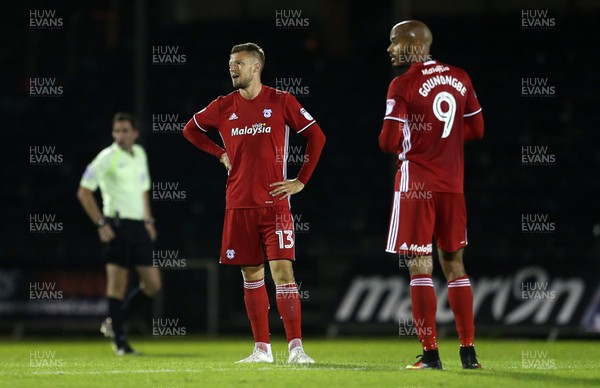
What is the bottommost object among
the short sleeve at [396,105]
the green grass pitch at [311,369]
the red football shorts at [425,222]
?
the green grass pitch at [311,369]

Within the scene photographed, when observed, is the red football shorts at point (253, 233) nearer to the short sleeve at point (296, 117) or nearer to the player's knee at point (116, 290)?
the short sleeve at point (296, 117)

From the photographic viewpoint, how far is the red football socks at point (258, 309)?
326 inches

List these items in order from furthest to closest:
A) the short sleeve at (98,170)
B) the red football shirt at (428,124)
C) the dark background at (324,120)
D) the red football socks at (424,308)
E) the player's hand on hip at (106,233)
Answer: the dark background at (324,120) < the short sleeve at (98,170) < the player's hand on hip at (106,233) < the red football shirt at (428,124) < the red football socks at (424,308)

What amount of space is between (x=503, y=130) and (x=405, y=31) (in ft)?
38.1

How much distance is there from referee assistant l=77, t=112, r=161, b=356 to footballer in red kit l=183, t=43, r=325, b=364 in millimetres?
2959

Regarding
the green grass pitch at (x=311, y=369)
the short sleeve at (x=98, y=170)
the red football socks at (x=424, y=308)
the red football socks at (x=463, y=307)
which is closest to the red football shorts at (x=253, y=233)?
the green grass pitch at (x=311, y=369)

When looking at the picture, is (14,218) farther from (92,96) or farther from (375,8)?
(375,8)

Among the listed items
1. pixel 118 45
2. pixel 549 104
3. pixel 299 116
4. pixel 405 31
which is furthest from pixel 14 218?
pixel 405 31

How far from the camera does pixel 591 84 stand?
1886cm

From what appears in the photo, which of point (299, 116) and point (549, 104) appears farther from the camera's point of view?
point (549, 104)

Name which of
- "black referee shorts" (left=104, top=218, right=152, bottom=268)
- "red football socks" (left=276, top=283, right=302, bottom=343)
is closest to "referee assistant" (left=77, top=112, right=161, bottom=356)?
"black referee shorts" (left=104, top=218, right=152, bottom=268)

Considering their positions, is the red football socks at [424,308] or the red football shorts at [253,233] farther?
the red football shorts at [253,233]

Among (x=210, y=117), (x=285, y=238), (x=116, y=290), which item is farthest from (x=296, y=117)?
(x=116, y=290)

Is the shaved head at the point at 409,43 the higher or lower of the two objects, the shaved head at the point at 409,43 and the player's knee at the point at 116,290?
the higher
